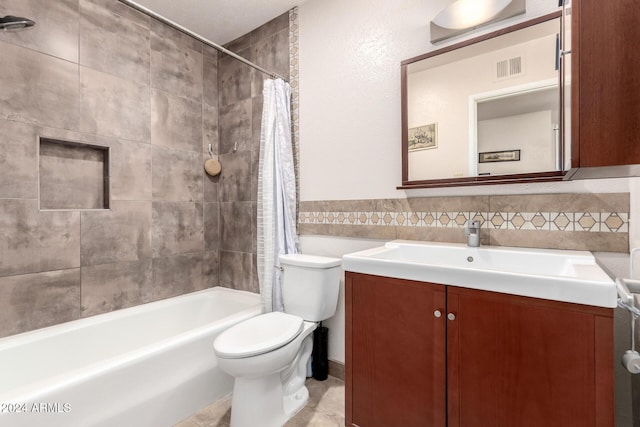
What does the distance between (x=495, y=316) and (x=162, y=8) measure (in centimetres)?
275

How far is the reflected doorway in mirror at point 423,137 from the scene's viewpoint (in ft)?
5.25

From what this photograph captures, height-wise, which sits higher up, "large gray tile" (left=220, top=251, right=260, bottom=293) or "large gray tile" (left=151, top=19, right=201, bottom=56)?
"large gray tile" (left=151, top=19, right=201, bottom=56)

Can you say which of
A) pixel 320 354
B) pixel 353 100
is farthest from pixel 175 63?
pixel 320 354

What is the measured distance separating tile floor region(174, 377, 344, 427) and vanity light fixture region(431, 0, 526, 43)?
6.81 feet

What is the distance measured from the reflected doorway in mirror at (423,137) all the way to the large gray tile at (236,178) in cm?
133

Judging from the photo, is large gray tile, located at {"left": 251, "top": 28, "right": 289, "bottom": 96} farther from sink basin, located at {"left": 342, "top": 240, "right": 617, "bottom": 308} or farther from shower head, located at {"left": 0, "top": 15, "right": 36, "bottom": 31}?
sink basin, located at {"left": 342, "top": 240, "right": 617, "bottom": 308}

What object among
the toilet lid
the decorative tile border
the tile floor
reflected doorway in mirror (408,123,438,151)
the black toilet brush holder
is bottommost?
the tile floor

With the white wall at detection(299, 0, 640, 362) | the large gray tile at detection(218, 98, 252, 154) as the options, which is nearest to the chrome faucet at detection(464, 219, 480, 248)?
the white wall at detection(299, 0, 640, 362)

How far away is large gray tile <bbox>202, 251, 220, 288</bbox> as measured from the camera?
258 centimetres

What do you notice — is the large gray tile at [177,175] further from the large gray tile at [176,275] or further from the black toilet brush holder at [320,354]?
the black toilet brush holder at [320,354]

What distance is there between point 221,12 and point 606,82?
233 cm

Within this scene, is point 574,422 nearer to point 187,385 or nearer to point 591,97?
point 591,97

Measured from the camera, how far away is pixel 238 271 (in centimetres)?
255

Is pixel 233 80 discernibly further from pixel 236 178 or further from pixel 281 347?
pixel 281 347
